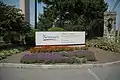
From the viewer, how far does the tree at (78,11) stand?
31.6 metres

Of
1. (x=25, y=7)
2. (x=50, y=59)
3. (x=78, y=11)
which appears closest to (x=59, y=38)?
(x=50, y=59)

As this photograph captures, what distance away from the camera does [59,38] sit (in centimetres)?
2191

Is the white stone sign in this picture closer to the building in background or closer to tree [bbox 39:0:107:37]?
tree [bbox 39:0:107:37]

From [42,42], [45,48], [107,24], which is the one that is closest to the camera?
[45,48]

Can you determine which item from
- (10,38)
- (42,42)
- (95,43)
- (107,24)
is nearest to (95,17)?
(107,24)

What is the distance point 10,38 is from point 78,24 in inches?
334

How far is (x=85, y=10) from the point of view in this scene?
32.5m

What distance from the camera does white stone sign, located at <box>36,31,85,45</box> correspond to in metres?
21.5

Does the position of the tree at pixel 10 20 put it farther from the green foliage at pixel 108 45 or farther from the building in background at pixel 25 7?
the building in background at pixel 25 7

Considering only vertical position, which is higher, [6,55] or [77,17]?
[77,17]

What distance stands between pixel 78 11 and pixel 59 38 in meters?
12.1

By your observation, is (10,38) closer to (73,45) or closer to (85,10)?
(85,10)

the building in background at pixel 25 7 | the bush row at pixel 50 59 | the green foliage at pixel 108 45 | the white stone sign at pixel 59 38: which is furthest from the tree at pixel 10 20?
the building in background at pixel 25 7

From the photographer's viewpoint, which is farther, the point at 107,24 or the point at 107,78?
the point at 107,24
